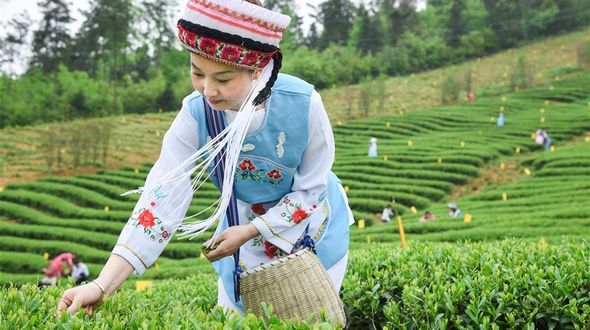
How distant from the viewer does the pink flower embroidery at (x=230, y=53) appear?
2.01 m

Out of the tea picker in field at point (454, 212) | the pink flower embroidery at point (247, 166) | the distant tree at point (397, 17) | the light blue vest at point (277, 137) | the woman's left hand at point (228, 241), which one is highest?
the distant tree at point (397, 17)

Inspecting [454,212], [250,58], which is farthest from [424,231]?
[250,58]

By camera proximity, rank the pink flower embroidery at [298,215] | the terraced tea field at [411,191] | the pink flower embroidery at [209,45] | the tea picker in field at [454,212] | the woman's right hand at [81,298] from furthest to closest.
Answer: the tea picker in field at [454,212]
the terraced tea field at [411,191]
the pink flower embroidery at [298,215]
the pink flower embroidery at [209,45]
the woman's right hand at [81,298]

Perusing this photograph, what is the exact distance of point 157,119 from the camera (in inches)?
1104

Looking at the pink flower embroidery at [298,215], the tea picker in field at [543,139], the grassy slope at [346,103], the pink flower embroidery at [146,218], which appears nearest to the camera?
the pink flower embroidery at [146,218]

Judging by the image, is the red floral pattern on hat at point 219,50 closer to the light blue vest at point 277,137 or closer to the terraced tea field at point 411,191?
the light blue vest at point 277,137

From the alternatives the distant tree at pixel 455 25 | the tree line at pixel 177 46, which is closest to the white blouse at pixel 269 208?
the tree line at pixel 177 46

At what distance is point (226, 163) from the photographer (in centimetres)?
216

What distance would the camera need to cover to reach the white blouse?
2.14m

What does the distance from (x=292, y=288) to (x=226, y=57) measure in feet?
2.35

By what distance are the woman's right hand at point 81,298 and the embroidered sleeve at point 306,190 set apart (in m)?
0.53

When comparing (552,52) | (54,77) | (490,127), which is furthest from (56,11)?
(552,52)

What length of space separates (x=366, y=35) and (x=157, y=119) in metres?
18.1

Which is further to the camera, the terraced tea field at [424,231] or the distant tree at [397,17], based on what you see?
the distant tree at [397,17]
